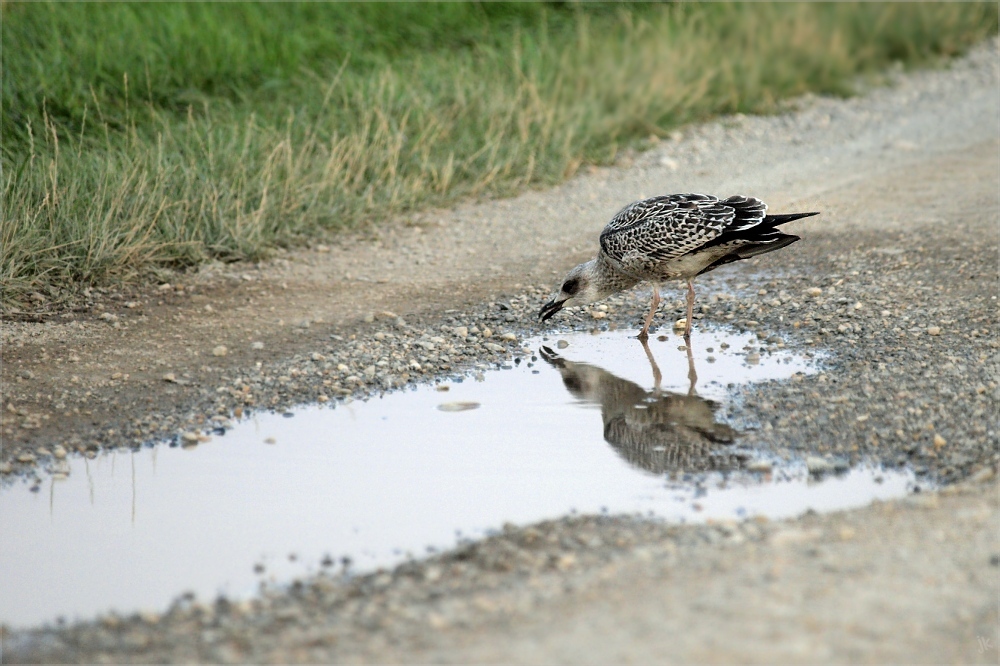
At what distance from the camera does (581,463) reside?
4609mm

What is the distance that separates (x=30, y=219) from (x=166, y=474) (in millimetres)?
2887

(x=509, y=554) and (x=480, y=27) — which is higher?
(x=480, y=27)

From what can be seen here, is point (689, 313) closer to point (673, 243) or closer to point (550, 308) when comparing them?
point (673, 243)

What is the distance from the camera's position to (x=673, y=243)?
5.90 m

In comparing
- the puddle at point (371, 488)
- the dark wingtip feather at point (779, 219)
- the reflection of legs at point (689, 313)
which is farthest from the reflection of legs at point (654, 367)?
the dark wingtip feather at point (779, 219)

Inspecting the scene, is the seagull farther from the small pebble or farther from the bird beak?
the small pebble

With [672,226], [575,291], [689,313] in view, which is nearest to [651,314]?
[689,313]

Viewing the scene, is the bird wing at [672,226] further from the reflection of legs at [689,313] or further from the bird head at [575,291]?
the reflection of legs at [689,313]

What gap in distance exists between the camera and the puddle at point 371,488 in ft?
12.5

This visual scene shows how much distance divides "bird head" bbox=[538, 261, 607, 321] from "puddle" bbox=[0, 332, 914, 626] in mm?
955

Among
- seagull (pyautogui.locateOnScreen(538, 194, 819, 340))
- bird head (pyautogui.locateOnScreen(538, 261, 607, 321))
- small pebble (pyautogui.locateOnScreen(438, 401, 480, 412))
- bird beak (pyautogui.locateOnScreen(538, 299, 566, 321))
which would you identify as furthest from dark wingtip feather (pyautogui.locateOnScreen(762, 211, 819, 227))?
small pebble (pyautogui.locateOnScreen(438, 401, 480, 412))

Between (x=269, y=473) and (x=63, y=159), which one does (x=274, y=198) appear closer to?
(x=63, y=159)

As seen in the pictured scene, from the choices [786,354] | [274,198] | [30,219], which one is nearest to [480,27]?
[274,198]

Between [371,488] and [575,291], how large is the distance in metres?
2.30
